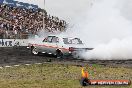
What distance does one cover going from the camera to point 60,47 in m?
25.9

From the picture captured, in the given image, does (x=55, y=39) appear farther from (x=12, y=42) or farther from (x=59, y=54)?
(x=12, y=42)

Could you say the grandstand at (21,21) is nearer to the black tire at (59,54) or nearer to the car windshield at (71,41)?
the car windshield at (71,41)

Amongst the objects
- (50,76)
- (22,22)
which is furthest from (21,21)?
(50,76)

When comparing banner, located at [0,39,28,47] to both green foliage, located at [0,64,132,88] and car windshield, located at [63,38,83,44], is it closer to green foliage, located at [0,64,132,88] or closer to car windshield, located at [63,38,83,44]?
car windshield, located at [63,38,83,44]

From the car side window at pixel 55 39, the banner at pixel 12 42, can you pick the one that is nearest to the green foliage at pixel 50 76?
the car side window at pixel 55 39

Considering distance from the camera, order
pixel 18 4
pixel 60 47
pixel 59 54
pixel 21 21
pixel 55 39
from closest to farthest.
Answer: pixel 60 47 → pixel 59 54 → pixel 55 39 → pixel 21 21 → pixel 18 4

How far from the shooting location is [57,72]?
17312 millimetres

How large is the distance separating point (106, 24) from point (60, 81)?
818 inches

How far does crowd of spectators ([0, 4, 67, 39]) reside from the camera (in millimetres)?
39922

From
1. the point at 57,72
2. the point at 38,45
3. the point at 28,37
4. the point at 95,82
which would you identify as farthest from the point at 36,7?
the point at 95,82

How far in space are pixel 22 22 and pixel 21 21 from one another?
0.69ft

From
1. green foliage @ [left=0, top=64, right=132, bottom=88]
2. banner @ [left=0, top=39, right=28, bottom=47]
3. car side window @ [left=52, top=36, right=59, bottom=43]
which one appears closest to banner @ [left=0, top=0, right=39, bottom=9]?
banner @ [left=0, top=39, right=28, bottom=47]

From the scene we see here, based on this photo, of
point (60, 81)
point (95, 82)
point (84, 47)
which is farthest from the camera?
point (84, 47)

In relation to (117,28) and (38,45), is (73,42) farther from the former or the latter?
(117,28)
